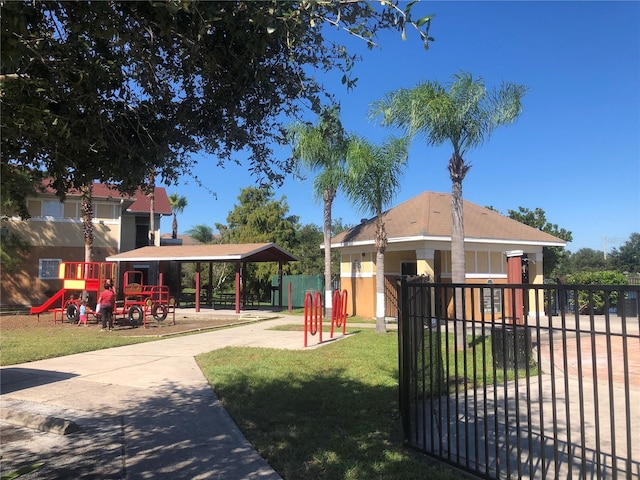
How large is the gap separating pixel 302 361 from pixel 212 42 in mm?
7203

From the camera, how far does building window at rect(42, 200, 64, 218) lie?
27719mm

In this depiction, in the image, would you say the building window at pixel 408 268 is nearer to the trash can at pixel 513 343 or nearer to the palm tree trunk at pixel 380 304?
the palm tree trunk at pixel 380 304

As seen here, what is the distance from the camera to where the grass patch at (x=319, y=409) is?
4.56m

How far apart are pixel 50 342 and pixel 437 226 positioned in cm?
1353

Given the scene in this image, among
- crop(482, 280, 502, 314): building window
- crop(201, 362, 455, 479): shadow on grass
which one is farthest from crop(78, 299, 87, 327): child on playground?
crop(482, 280, 502, 314): building window

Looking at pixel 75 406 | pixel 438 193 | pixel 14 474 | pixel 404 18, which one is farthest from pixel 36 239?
pixel 404 18

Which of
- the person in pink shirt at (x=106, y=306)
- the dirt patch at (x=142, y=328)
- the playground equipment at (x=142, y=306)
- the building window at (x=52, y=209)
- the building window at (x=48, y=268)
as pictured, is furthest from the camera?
the building window at (x=52, y=209)

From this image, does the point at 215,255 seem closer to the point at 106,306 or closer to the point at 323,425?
the point at 106,306

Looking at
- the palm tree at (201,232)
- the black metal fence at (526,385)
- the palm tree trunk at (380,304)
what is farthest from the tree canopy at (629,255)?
the black metal fence at (526,385)

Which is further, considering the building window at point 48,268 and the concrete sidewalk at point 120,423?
the building window at point 48,268

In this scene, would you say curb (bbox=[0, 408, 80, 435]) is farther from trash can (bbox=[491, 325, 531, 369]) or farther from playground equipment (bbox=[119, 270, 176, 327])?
playground equipment (bbox=[119, 270, 176, 327])

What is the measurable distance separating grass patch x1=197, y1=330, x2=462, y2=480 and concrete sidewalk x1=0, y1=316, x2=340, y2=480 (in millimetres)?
279

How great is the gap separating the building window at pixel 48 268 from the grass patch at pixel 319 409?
21116 millimetres

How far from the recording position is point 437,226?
62.1 feet
